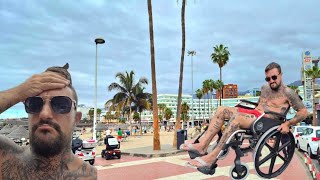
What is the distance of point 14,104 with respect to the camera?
1841 millimetres

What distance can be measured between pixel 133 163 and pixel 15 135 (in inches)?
294

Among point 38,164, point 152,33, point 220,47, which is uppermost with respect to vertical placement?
point 220,47

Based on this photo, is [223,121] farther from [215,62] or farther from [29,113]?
[215,62]

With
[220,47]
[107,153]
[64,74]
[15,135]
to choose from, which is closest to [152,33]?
[107,153]

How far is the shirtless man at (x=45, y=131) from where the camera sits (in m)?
1.71

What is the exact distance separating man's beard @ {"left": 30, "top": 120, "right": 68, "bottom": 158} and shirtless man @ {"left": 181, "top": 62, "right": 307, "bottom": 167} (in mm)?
2360

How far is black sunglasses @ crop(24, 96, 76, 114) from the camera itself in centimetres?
175

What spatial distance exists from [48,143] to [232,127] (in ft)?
8.67

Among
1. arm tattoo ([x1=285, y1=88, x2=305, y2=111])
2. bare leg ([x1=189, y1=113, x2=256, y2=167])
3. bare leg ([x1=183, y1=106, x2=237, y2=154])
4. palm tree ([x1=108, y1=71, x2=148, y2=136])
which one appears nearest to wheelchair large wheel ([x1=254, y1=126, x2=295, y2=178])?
bare leg ([x1=189, y1=113, x2=256, y2=167])

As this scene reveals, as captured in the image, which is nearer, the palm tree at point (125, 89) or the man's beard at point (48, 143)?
the man's beard at point (48, 143)

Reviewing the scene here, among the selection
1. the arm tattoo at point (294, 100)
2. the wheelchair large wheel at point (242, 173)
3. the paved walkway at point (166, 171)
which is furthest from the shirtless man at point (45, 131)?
the paved walkway at point (166, 171)

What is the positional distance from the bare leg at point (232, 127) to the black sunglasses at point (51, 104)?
241cm

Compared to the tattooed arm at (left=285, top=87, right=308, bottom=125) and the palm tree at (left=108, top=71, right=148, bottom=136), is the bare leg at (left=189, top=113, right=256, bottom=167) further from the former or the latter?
the palm tree at (left=108, top=71, right=148, bottom=136)

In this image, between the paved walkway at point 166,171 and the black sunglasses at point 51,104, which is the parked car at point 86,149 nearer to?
the paved walkway at point 166,171
